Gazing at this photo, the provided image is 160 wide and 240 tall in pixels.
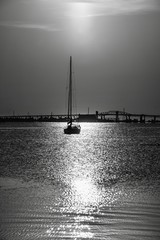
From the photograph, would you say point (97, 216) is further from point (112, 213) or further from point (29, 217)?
point (29, 217)

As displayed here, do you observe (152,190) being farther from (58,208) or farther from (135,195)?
(58,208)

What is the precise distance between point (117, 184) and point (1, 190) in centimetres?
635

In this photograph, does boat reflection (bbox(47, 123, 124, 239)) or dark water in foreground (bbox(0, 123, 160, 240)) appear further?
boat reflection (bbox(47, 123, 124, 239))

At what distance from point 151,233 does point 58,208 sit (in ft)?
16.2

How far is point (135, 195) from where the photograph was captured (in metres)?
21.3

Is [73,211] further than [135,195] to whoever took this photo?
No

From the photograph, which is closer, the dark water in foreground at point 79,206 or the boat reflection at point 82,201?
the dark water in foreground at point 79,206

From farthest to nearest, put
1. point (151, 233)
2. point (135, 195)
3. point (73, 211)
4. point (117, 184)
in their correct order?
point (117, 184), point (135, 195), point (73, 211), point (151, 233)

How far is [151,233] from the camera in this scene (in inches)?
558

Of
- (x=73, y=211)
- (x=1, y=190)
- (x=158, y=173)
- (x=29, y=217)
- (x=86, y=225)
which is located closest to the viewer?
(x=86, y=225)

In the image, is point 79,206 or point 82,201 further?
point 82,201

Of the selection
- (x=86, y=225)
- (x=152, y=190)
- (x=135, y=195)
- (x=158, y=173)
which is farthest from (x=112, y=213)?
(x=158, y=173)

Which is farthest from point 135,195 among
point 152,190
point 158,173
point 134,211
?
point 158,173

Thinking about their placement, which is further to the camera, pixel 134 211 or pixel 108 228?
pixel 134 211
